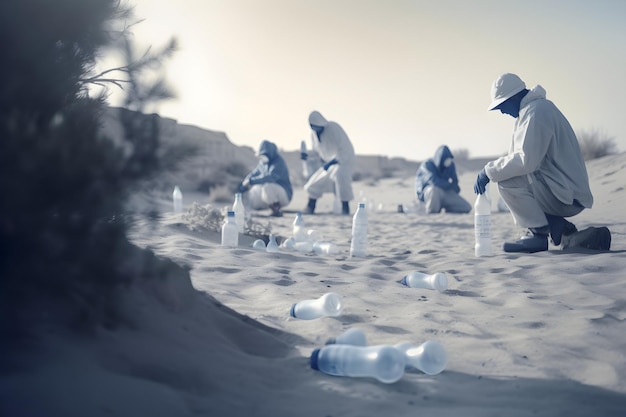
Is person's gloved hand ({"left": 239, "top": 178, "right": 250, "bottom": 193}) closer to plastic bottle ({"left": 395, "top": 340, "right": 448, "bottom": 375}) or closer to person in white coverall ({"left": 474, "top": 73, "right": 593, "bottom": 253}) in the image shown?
person in white coverall ({"left": 474, "top": 73, "right": 593, "bottom": 253})

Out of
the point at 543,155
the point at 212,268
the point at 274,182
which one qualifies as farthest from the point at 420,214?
the point at 212,268

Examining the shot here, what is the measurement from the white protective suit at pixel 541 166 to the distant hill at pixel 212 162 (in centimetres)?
279

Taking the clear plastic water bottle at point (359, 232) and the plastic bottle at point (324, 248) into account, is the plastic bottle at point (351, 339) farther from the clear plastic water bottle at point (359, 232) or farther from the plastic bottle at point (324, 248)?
the plastic bottle at point (324, 248)

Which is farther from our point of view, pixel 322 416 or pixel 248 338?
pixel 248 338

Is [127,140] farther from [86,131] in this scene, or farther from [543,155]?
[543,155]

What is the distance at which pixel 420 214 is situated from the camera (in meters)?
12.8

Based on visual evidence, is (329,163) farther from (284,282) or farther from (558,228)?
(284,282)

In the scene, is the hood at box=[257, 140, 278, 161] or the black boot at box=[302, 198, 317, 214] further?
the black boot at box=[302, 198, 317, 214]

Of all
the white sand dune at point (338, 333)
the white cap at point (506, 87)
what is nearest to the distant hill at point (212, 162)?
the white sand dune at point (338, 333)

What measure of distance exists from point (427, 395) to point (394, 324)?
1041 millimetres

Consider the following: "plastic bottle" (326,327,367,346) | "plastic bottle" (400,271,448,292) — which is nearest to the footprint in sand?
"plastic bottle" (400,271,448,292)

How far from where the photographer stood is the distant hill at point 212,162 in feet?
7.04

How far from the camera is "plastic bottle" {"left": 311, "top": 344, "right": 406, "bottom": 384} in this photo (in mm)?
2387

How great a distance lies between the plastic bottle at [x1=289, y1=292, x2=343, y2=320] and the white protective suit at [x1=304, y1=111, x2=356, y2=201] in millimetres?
9092
